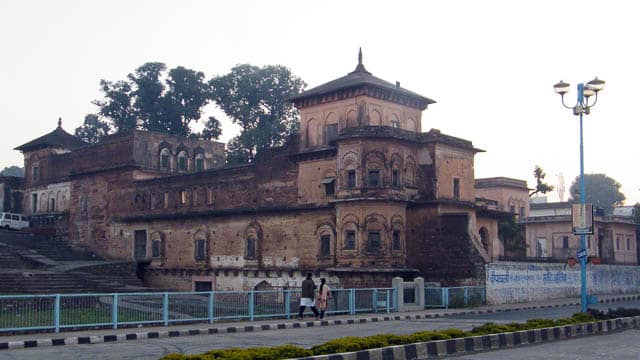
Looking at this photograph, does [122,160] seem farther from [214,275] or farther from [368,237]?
[368,237]

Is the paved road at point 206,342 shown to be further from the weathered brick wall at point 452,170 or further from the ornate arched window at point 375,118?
the ornate arched window at point 375,118

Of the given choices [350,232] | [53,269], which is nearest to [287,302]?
[350,232]

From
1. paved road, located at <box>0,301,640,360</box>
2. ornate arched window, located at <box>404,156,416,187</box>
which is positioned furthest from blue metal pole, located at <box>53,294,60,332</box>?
ornate arched window, located at <box>404,156,416,187</box>

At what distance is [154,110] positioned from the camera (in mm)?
69000

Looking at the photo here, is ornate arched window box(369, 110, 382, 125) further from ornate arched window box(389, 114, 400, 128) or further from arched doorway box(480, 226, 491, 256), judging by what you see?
arched doorway box(480, 226, 491, 256)

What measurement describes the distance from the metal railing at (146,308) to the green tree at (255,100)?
41040 millimetres

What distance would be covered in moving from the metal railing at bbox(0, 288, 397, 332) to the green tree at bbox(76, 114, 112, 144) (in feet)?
176

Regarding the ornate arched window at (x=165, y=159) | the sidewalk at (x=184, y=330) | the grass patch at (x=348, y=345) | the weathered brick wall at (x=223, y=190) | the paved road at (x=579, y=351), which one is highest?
the ornate arched window at (x=165, y=159)

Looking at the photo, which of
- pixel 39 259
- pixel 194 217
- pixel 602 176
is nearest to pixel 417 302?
pixel 194 217

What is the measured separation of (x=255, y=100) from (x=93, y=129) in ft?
63.2

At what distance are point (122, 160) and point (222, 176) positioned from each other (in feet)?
33.0

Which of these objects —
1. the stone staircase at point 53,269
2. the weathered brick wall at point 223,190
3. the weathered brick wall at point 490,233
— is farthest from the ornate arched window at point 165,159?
the weathered brick wall at point 490,233

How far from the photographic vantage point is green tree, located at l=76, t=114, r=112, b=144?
73.3 meters

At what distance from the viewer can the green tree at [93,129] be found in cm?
7331
